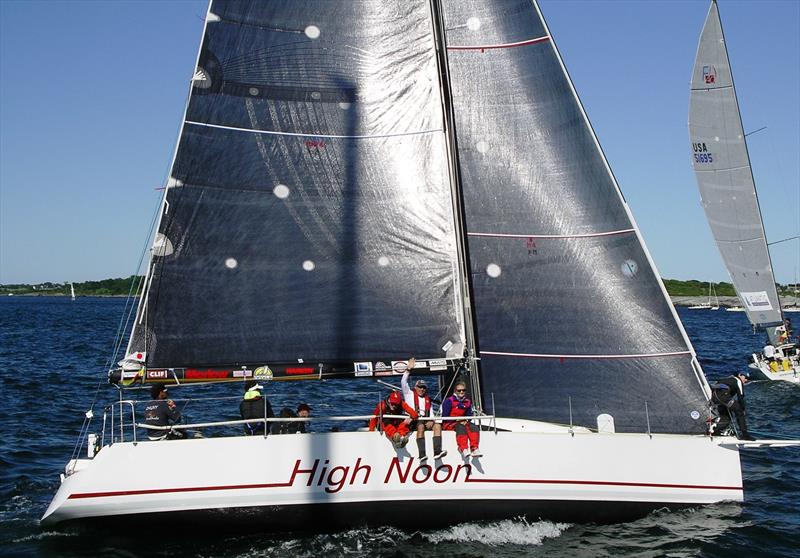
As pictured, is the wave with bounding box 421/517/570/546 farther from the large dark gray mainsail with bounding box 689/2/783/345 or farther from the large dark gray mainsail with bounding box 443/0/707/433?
the large dark gray mainsail with bounding box 689/2/783/345

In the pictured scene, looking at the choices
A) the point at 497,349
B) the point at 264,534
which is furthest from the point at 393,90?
the point at 264,534

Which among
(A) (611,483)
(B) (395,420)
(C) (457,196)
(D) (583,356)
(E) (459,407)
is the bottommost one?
(A) (611,483)

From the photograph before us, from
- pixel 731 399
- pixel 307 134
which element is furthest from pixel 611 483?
pixel 307 134

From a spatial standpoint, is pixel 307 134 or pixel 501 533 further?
pixel 307 134

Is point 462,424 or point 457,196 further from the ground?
point 457,196

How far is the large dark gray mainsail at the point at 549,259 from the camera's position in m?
11.7

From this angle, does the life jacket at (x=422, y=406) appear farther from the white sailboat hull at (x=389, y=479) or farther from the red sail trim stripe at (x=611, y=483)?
the red sail trim stripe at (x=611, y=483)

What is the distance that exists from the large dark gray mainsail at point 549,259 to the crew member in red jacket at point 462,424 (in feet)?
3.36

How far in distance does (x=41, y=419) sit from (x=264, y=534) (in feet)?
36.0

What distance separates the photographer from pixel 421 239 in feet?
39.5

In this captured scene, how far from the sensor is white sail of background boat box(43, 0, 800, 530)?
1145cm

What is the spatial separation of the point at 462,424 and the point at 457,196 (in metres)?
3.43

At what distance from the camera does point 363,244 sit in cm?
1194

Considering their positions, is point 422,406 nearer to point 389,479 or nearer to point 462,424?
point 462,424
